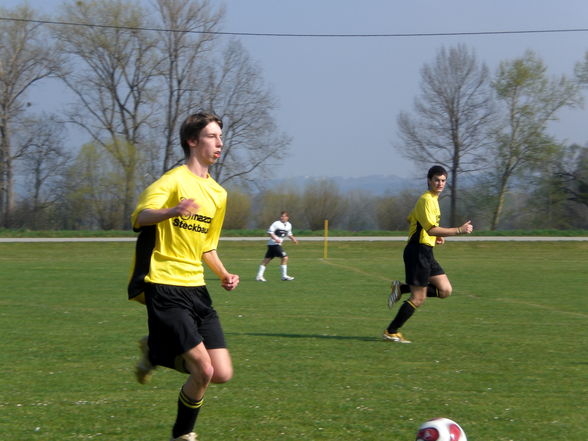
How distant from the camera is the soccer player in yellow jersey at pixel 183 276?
4.84 metres

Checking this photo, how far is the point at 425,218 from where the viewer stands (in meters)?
9.52

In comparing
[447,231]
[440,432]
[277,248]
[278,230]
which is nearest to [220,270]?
[440,432]

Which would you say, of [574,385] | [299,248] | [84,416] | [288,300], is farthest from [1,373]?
[299,248]

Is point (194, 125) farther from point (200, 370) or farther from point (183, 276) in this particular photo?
point (200, 370)

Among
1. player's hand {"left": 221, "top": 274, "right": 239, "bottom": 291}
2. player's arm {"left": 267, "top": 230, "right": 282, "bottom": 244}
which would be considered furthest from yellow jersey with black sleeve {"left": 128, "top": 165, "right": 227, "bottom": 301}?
player's arm {"left": 267, "top": 230, "right": 282, "bottom": 244}

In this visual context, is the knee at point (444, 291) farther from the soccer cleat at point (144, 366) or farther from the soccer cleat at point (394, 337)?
the soccer cleat at point (144, 366)

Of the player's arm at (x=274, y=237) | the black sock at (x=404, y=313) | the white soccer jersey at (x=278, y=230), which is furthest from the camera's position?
the white soccer jersey at (x=278, y=230)

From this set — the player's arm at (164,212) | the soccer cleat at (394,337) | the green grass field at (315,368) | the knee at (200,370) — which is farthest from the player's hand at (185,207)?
the soccer cleat at (394,337)

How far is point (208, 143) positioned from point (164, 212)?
710 millimetres

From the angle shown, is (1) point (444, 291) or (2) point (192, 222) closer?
(2) point (192, 222)

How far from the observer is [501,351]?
9328 millimetres

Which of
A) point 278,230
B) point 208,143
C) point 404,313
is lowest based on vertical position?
point 404,313

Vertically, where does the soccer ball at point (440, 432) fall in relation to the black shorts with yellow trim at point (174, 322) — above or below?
below

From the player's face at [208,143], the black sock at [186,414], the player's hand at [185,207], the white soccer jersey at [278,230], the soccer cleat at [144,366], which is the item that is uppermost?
the player's face at [208,143]
